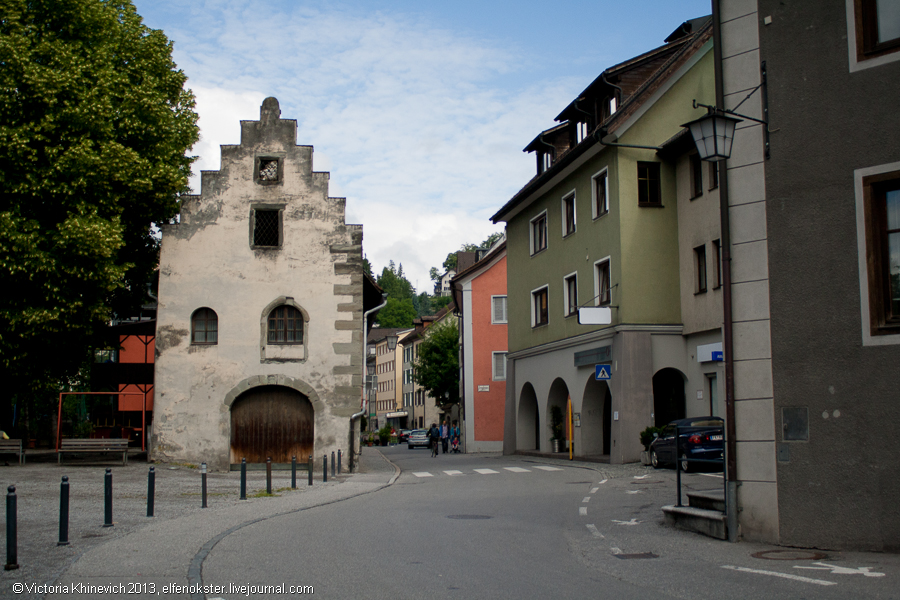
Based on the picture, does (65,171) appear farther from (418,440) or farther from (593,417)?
(418,440)

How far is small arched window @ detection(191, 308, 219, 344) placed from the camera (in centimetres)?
2677

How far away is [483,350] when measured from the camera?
47.9 m

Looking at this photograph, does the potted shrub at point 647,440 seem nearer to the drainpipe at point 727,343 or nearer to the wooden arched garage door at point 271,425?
the wooden arched garage door at point 271,425

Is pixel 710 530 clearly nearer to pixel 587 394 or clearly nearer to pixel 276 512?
pixel 276 512

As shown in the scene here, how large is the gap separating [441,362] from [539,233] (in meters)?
24.8

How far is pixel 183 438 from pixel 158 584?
737 inches

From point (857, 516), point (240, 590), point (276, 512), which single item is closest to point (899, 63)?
point (857, 516)

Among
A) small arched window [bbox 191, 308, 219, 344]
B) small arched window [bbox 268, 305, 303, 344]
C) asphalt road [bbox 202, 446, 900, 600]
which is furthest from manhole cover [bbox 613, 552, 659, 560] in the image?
small arched window [bbox 191, 308, 219, 344]

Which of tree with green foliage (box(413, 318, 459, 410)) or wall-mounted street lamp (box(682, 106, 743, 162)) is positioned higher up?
wall-mounted street lamp (box(682, 106, 743, 162))

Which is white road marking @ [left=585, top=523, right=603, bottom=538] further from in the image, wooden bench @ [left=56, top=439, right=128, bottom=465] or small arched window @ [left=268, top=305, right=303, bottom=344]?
wooden bench @ [left=56, top=439, right=128, bottom=465]

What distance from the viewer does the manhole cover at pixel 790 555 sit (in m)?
9.55

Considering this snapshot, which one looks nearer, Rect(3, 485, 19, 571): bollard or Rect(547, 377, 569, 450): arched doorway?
Rect(3, 485, 19, 571): bollard

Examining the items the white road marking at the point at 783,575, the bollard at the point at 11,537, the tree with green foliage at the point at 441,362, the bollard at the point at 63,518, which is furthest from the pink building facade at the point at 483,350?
the bollard at the point at 11,537

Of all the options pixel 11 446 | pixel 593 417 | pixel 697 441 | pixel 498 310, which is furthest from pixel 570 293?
pixel 11 446
